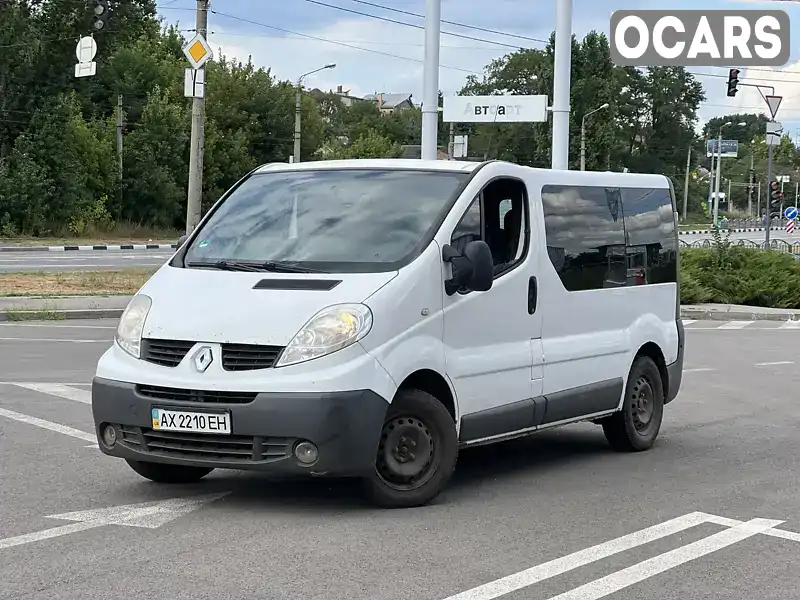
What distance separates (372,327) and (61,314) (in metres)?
14.5

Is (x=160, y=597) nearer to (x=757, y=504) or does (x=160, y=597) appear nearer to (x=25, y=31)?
(x=757, y=504)

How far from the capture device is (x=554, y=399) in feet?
26.3

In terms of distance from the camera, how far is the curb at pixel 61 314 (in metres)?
19.3

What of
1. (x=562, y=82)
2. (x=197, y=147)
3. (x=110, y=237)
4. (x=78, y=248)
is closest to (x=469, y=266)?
(x=562, y=82)

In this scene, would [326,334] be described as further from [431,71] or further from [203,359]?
[431,71]

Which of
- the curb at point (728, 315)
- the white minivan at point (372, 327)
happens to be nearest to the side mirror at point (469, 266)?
the white minivan at point (372, 327)

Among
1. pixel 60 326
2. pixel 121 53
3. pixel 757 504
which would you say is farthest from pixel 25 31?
pixel 757 504

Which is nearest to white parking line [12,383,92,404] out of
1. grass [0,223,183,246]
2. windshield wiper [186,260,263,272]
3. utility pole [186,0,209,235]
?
windshield wiper [186,260,263,272]

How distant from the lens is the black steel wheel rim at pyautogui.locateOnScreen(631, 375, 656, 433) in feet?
30.0

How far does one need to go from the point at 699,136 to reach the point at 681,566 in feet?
431

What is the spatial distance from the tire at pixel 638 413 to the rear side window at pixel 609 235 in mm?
677

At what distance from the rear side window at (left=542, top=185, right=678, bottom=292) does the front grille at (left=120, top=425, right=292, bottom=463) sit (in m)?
2.53

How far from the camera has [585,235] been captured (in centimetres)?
843

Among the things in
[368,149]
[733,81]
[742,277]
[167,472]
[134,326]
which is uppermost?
[368,149]
